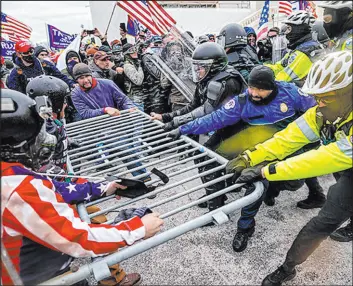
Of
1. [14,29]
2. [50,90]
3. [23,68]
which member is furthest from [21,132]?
[14,29]

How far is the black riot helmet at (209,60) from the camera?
335 centimetres

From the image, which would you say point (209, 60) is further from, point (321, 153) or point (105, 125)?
point (321, 153)

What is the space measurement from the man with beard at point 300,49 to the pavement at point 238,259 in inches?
70.1

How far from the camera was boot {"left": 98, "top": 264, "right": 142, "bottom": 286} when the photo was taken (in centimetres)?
253

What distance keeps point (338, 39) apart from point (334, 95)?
197 cm

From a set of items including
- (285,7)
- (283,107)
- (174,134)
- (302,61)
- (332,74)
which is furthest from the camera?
(285,7)

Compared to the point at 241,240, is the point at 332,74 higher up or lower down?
higher up

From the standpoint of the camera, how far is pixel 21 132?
4.68 ft

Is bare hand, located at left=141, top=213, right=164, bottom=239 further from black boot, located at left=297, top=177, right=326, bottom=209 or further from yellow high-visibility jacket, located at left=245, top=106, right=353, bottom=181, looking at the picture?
black boot, located at left=297, top=177, right=326, bottom=209

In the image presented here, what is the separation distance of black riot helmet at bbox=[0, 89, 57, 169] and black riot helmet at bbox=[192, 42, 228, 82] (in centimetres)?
222

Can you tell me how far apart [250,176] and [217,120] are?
3.82 ft

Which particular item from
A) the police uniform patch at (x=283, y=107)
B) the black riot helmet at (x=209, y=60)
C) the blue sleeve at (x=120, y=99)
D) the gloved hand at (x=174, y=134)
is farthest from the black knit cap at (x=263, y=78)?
the blue sleeve at (x=120, y=99)

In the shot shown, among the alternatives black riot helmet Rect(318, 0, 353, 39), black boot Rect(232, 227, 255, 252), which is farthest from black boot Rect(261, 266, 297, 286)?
black riot helmet Rect(318, 0, 353, 39)

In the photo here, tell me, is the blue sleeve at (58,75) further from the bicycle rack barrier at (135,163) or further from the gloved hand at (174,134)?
the gloved hand at (174,134)
